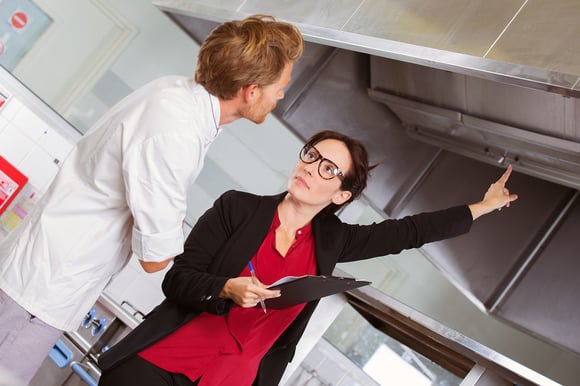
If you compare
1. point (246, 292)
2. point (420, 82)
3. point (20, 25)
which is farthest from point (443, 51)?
point (20, 25)

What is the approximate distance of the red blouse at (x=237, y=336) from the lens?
1.61 meters

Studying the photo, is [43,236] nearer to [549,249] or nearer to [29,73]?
[29,73]

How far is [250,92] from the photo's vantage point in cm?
153

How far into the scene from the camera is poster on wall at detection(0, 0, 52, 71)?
3320 millimetres

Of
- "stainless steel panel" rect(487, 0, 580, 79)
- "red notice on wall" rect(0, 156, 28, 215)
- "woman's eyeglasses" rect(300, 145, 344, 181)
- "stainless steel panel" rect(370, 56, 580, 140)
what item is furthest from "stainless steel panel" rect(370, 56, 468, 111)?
"red notice on wall" rect(0, 156, 28, 215)

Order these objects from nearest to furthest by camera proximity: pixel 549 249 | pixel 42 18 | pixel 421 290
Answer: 1. pixel 549 249
2. pixel 42 18
3. pixel 421 290

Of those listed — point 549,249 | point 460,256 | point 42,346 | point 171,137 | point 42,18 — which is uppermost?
point 549,249

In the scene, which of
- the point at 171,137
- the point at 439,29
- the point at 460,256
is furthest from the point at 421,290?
the point at 171,137

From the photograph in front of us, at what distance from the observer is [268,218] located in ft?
5.56

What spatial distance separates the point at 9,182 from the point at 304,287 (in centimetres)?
242

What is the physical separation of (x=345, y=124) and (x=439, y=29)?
156 cm

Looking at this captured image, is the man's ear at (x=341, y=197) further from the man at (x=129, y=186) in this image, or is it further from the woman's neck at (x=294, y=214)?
the man at (x=129, y=186)

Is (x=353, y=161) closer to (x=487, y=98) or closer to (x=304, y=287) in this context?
(x=304, y=287)

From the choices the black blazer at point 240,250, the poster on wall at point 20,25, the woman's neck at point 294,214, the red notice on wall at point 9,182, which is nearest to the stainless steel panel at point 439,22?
the black blazer at point 240,250
